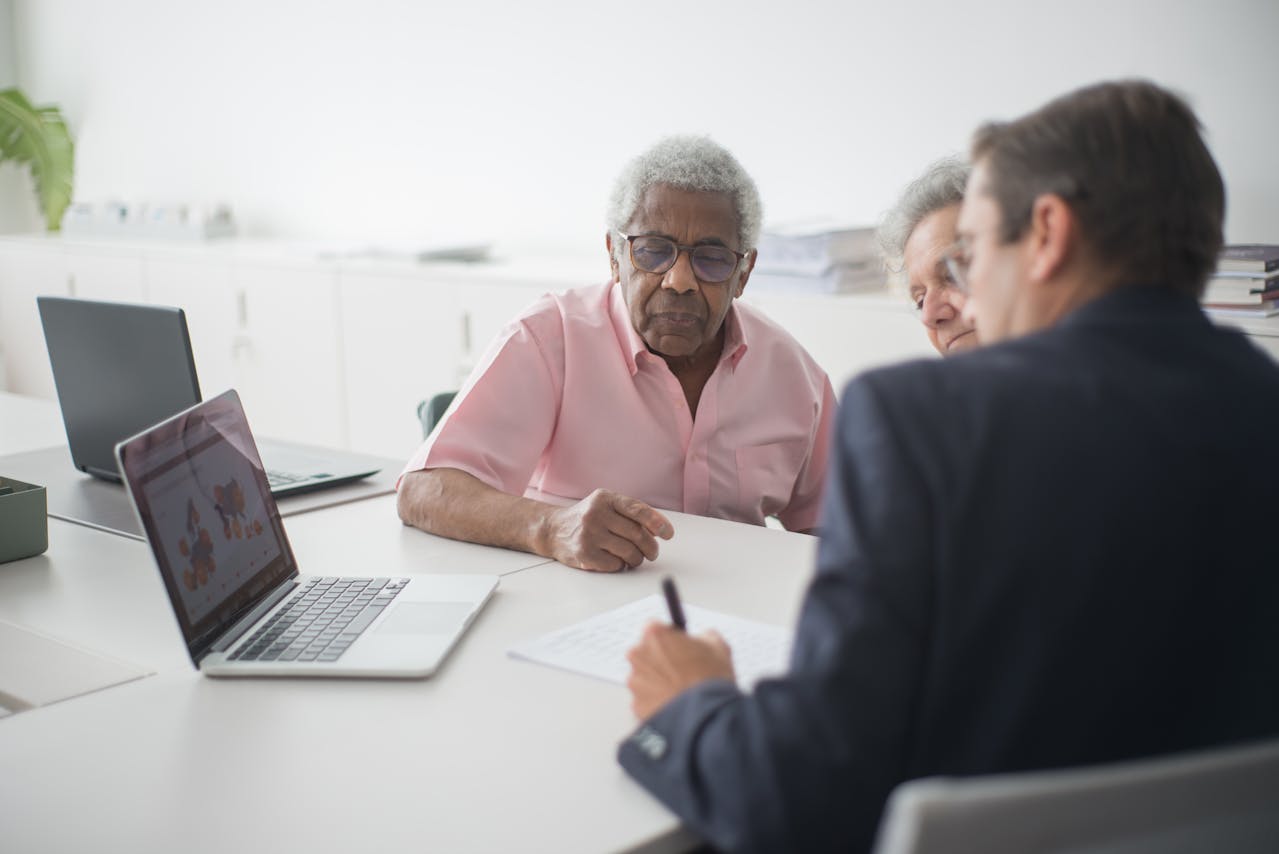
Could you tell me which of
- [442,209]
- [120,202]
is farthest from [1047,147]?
[120,202]

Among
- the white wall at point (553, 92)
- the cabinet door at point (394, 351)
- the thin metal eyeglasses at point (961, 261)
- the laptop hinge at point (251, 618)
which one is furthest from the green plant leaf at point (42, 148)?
the thin metal eyeglasses at point (961, 261)

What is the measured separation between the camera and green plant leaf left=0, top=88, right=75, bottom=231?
18.1 feet

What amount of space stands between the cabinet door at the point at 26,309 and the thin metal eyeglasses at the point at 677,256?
3.96m

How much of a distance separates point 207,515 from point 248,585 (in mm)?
112

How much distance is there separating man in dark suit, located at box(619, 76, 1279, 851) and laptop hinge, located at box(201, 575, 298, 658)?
709 millimetres

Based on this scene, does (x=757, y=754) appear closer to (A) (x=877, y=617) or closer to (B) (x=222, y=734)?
(A) (x=877, y=617)

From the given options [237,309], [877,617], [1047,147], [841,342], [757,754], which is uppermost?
[1047,147]

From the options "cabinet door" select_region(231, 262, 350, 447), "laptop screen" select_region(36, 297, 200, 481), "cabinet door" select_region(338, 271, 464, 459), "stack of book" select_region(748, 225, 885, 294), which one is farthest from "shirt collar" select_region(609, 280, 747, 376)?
"cabinet door" select_region(231, 262, 350, 447)

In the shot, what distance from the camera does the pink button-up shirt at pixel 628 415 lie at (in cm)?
207

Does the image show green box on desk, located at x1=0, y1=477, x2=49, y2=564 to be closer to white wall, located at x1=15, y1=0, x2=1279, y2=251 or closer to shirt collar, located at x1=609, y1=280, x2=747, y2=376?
shirt collar, located at x1=609, y1=280, x2=747, y2=376

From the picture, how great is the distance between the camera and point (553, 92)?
4.14 metres

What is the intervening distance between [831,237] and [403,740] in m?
2.14

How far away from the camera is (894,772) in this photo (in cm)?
85

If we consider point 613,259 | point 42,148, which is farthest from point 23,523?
point 42,148
